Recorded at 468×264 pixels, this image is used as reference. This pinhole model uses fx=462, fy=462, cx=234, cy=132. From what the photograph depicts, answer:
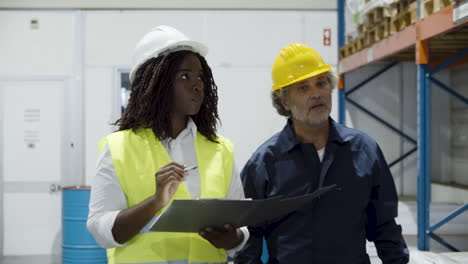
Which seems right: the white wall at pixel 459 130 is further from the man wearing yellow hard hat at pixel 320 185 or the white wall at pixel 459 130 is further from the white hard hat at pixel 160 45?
the white hard hat at pixel 160 45

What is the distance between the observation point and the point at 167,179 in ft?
5.11

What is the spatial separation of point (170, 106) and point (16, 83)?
19.6ft

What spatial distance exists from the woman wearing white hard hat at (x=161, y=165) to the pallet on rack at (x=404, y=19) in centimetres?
337

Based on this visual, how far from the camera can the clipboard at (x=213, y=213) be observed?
1.51 m

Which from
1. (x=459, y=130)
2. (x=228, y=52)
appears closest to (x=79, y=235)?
(x=228, y=52)

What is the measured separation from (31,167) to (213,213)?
6145mm

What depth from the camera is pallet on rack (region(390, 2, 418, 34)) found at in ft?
15.2

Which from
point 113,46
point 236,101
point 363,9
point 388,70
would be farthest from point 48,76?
point 388,70

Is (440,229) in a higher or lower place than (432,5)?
lower

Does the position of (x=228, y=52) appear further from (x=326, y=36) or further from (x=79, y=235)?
(x=79, y=235)

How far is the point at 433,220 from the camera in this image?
534 centimetres

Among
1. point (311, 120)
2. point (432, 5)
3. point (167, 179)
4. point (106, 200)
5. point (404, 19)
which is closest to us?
point (167, 179)

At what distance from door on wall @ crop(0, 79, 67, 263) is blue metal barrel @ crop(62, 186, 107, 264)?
3.61 ft

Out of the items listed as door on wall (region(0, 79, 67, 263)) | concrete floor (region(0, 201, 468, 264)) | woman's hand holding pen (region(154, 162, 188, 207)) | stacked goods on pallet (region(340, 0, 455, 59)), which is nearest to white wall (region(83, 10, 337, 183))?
door on wall (region(0, 79, 67, 263))
